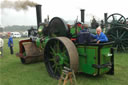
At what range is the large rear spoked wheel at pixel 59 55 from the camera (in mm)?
3184

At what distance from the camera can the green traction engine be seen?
3.20m

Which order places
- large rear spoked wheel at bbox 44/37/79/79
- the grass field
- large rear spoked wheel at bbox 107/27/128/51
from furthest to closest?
large rear spoked wheel at bbox 107/27/128/51, the grass field, large rear spoked wheel at bbox 44/37/79/79

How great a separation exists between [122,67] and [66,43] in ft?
7.40

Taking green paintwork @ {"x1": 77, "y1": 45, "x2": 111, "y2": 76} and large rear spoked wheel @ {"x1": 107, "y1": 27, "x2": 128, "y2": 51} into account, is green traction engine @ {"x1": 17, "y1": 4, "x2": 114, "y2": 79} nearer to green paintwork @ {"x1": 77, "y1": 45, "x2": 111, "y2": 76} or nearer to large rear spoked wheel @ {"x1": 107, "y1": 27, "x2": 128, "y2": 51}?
green paintwork @ {"x1": 77, "y1": 45, "x2": 111, "y2": 76}

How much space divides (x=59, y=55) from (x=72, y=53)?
472 mm

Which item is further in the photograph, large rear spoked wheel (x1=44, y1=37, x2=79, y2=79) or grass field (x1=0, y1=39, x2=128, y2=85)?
grass field (x1=0, y1=39, x2=128, y2=85)

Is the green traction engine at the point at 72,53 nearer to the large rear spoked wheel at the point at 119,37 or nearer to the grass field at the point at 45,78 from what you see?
the grass field at the point at 45,78

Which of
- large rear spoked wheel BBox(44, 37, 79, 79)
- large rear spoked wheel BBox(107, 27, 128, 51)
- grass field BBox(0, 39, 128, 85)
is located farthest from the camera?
large rear spoked wheel BBox(107, 27, 128, 51)

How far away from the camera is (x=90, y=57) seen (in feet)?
10.8

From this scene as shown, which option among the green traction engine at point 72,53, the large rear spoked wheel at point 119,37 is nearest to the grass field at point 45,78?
the green traction engine at point 72,53

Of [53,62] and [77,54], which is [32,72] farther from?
[77,54]

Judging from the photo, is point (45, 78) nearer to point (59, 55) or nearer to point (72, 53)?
point (59, 55)

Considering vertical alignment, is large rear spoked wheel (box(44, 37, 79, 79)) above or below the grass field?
above

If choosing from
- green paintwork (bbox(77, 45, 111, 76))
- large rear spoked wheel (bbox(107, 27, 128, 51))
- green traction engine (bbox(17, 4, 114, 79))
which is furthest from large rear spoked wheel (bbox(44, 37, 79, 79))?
large rear spoked wheel (bbox(107, 27, 128, 51))
